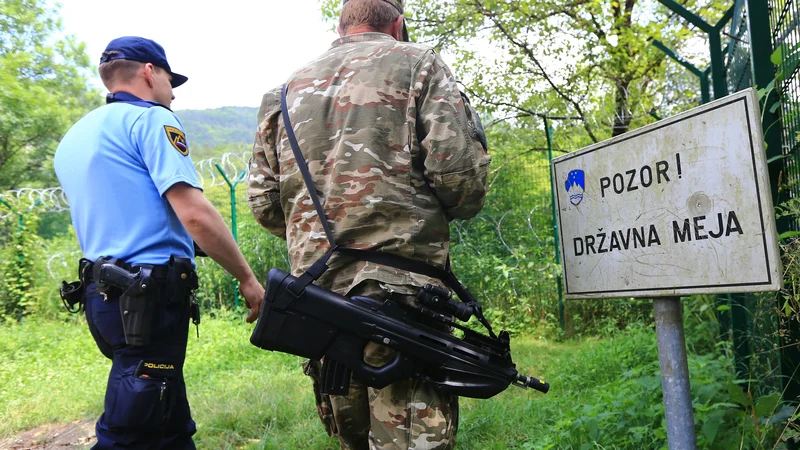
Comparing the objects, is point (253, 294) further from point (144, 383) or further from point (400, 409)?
point (400, 409)

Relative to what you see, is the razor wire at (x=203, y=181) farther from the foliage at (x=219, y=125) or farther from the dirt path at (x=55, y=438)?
the foliage at (x=219, y=125)

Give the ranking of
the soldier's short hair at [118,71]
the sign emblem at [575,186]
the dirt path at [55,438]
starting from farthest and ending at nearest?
1. the dirt path at [55,438]
2. the soldier's short hair at [118,71]
3. the sign emblem at [575,186]

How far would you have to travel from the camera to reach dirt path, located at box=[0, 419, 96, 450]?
11.8 ft

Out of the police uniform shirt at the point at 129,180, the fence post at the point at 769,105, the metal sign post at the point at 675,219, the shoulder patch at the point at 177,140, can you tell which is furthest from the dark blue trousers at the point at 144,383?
the fence post at the point at 769,105

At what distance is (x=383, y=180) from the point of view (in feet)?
5.45

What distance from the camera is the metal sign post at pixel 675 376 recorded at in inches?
55.5

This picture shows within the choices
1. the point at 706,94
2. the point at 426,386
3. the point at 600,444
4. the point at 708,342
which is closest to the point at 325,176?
the point at 426,386

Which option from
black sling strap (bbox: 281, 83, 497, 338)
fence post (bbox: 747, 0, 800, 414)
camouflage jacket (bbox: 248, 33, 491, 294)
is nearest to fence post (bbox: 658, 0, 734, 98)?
fence post (bbox: 747, 0, 800, 414)

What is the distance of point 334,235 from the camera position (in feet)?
5.49

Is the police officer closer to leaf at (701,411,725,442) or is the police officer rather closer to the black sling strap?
the black sling strap

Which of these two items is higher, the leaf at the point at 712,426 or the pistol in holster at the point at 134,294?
the pistol in holster at the point at 134,294

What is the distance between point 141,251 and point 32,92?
22386 mm

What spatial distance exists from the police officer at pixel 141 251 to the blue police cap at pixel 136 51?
50 millimetres

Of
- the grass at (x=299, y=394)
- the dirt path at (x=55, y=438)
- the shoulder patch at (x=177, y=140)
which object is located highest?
the shoulder patch at (x=177, y=140)
